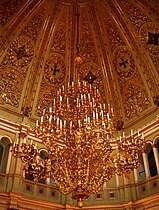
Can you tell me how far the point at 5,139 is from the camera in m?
12.2

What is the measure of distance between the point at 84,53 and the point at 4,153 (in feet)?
23.6

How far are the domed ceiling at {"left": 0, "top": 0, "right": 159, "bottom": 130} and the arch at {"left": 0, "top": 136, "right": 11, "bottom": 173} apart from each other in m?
1.38

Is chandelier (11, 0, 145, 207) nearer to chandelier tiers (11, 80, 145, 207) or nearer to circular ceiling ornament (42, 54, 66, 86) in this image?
chandelier tiers (11, 80, 145, 207)

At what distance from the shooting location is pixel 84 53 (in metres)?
15.1

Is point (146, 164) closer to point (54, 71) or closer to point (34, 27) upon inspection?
point (54, 71)

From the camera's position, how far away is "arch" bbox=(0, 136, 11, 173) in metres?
11.5

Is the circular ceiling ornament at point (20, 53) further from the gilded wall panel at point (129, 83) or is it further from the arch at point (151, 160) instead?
the arch at point (151, 160)

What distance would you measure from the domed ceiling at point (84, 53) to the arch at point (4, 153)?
138 cm

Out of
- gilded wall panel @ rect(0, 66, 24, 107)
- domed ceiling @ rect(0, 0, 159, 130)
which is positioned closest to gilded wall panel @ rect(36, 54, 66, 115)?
domed ceiling @ rect(0, 0, 159, 130)

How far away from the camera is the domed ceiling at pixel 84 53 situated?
13273mm

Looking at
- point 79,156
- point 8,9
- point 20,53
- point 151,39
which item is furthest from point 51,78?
point 79,156

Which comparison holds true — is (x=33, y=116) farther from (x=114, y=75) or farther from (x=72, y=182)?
(x=72, y=182)

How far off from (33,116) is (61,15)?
570cm

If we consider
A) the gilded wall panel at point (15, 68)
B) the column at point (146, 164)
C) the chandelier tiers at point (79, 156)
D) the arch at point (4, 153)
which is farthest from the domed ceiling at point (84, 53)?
the chandelier tiers at point (79, 156)
